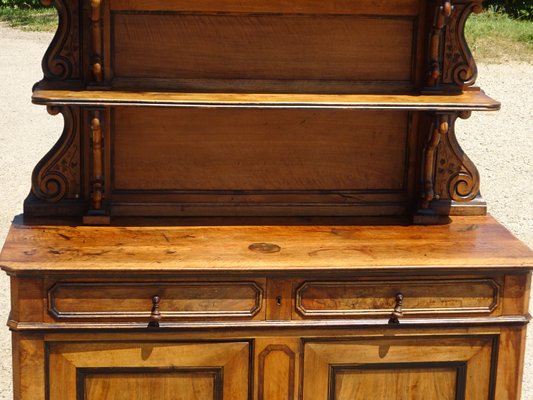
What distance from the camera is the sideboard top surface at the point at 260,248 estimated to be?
317cm

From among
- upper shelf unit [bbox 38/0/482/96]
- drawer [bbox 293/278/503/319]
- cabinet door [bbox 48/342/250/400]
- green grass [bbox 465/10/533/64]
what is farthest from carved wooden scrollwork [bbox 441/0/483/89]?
green grass [bbox 465/10/533/64]

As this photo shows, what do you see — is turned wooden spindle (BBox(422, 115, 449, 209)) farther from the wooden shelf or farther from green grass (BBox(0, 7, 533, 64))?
green grass (BBox(0, 7, 533, 64))

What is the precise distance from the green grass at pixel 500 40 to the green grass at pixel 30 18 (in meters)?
5.11

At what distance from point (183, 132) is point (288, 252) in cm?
62

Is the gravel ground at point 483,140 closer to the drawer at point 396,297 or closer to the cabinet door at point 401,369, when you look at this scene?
the cabinet door at point 401,369

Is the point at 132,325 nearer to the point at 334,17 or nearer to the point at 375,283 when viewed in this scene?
the point at 375,283

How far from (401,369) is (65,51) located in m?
1.59

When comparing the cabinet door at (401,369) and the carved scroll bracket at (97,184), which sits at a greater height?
the carved scroll bracket at (97,184)

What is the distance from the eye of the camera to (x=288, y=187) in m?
3.65

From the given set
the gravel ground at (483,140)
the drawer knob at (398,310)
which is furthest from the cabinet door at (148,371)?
the gravel ground at (483,140)

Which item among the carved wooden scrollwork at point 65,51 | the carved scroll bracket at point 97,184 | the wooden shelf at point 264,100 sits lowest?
the carved scroll bracket at point 97,184

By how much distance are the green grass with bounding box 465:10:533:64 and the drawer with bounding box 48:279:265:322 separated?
25.5 ft

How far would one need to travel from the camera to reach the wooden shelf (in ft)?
10.6

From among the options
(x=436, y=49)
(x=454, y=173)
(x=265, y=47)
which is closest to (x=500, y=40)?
(x=454, y=173)
